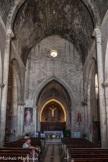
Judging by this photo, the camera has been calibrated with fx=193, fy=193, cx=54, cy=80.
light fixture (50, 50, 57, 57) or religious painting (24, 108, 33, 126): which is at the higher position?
light fixture (50, 50, 57, 57)

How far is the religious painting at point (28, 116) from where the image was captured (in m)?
20.3

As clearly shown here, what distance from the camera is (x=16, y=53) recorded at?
17500 millimetres

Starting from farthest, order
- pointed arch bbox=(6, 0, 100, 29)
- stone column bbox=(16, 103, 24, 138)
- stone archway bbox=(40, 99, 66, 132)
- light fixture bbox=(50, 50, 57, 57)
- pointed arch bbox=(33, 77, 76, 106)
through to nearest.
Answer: stone archway bbox=(40, 99, 66, 132), light fixture bbox=(50, 50, 57, 57), pointed arch bbox=(33, 77, 76, 106), stone column bbox=(16, 103, 24, 138), pointed arch bbox=(6, 0, 100, 29)

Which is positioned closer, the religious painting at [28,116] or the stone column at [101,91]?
the stone column at [101,91]

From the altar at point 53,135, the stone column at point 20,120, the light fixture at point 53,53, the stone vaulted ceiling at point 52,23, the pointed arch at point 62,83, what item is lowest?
the altar at point 53,135

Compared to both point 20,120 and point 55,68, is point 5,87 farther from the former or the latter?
point 55,68

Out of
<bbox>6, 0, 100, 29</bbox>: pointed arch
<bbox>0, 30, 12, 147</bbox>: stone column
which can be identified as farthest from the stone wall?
<bbox>0, 30, 12, 147</bbox>: stone column

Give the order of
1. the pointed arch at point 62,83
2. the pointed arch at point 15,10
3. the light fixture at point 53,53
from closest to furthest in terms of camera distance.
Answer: the pointed arch at point 15,10, the pointed arch at point 62,83, the light fixture at point 53,53

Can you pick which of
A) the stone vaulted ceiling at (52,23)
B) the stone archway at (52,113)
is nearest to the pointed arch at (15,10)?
the stone vaulted ceiling at (52,23)

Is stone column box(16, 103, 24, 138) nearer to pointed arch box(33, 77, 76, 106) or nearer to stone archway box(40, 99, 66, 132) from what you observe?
pointed arch box(33, 77, 76, 106)

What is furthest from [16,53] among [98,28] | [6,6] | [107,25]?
[107,25]

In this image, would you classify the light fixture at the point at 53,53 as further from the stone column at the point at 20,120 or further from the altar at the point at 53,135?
the altar at the point at 53,135

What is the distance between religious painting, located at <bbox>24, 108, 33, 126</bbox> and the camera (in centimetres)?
2033

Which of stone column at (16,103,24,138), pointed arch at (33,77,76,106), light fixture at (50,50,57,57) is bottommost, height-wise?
stone column at (16,103,24,138)
